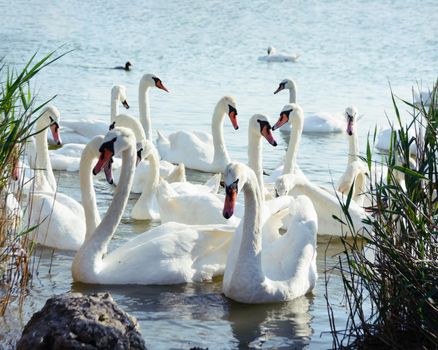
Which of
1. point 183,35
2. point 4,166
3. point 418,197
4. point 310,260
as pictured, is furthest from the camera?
point 183,35

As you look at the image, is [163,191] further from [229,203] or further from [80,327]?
[80,327]

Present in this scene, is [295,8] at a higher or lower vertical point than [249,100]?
higher

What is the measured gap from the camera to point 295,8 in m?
37.0

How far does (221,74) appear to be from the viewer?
21.8 m

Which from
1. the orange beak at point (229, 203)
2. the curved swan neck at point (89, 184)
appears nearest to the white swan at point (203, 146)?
the curved swan neck at point (89, 184)

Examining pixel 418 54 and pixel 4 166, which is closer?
pixel 4 166

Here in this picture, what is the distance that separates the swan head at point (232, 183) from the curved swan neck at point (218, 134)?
17.9ft

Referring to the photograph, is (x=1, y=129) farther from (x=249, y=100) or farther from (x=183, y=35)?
(x=183, y=35)

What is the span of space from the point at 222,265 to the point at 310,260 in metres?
0.85

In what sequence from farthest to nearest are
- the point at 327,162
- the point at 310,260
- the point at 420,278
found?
the point at 327,162 < the point at 310,260 < the point at 420,278

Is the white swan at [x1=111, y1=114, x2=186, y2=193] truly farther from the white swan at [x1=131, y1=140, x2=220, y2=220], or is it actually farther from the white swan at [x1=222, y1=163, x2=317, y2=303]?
the white swan at [x1=222, y1=163, x2=317, y2=303]

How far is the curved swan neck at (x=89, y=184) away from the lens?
27.6 ft

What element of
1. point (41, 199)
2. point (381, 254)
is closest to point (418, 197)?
point (381, 254)

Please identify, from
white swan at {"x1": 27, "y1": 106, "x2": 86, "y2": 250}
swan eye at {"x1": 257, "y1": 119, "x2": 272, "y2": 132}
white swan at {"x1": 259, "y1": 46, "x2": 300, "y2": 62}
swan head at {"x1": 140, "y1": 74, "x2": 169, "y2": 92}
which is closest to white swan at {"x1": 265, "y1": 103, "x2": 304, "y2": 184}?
swan eye at {"x1": 257, "y1": 119, "x2": 272, "y2": 132}
